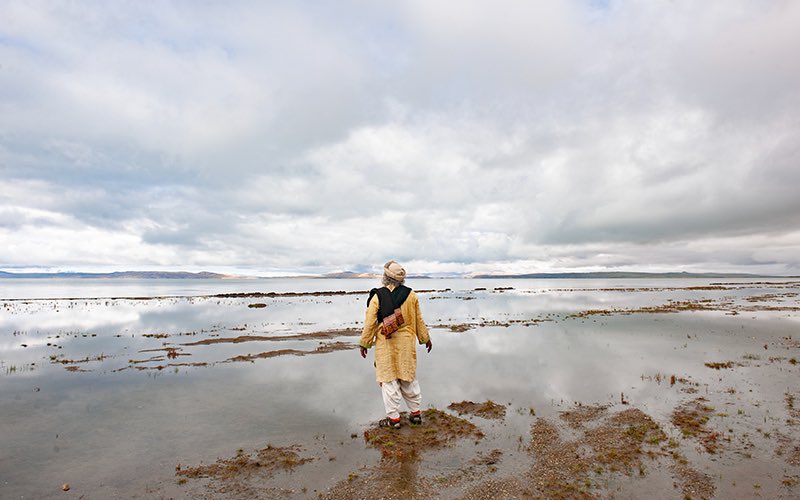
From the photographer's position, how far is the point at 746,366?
53.2 ft

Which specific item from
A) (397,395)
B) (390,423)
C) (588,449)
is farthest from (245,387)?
(588,449)

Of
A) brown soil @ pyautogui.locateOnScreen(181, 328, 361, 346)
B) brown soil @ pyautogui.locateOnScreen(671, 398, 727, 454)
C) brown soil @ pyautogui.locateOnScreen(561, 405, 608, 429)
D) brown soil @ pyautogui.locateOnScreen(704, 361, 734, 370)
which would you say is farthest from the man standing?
brown soil @ pyautogui.locateOnScreen(181, 328, 361, 346)

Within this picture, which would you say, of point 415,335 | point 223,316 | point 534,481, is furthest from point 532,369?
point 223,316

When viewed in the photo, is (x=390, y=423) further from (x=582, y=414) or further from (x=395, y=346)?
(x=582, y=414)

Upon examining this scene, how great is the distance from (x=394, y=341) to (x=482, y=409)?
354cm

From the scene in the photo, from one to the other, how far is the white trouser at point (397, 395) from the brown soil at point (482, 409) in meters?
1.66

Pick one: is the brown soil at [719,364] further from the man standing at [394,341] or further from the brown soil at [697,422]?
the man standing at [394,341]

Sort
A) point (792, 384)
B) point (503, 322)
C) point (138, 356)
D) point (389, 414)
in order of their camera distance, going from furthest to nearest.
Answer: point (503, 322), point (138, 356), point (792, 384), point (389, 414)

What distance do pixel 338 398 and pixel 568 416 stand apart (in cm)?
683

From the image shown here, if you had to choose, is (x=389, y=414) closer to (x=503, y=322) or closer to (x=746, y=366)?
(x=746, y=366)

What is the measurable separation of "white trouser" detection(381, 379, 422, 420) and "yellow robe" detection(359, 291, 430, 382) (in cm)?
20

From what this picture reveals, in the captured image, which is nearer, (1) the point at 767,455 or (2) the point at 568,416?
(1) the point at 767,455

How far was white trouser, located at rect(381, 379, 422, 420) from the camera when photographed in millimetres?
9992

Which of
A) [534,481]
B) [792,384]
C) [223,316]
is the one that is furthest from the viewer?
[223,316]
